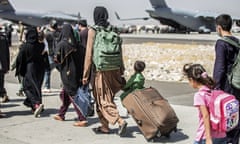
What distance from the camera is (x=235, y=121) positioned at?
4605 millimetres

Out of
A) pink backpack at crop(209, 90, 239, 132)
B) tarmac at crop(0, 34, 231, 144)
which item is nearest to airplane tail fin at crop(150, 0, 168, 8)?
tarmac at crop(0, 34, 231, 144)

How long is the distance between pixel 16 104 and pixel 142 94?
4.19 metres

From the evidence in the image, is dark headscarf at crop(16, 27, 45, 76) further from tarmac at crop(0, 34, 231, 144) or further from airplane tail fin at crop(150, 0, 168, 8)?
airplane tail fin at crop(150, 0, 168, 8)

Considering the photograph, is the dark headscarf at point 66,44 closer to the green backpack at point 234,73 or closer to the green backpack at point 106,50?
the green backpack at point 106,50

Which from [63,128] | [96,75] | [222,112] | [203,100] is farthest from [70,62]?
[222,112]

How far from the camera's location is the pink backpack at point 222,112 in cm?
450

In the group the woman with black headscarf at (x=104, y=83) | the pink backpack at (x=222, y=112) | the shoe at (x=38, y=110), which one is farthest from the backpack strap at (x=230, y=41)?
the shoe at (x=38, y=110)

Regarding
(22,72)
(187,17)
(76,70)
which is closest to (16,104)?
(22,72)

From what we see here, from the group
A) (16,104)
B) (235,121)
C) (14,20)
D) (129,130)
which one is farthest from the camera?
(14,20)

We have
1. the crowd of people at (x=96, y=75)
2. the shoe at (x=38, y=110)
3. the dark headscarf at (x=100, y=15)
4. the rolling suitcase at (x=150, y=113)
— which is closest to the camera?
the crowd of people at (x=96, y=75)

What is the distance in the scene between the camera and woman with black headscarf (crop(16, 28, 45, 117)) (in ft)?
29.6

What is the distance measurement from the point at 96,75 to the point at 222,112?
3.12m

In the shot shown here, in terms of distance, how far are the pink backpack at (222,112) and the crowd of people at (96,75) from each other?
6 centimetres

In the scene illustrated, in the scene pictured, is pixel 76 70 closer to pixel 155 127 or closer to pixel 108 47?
pixel 108 47
